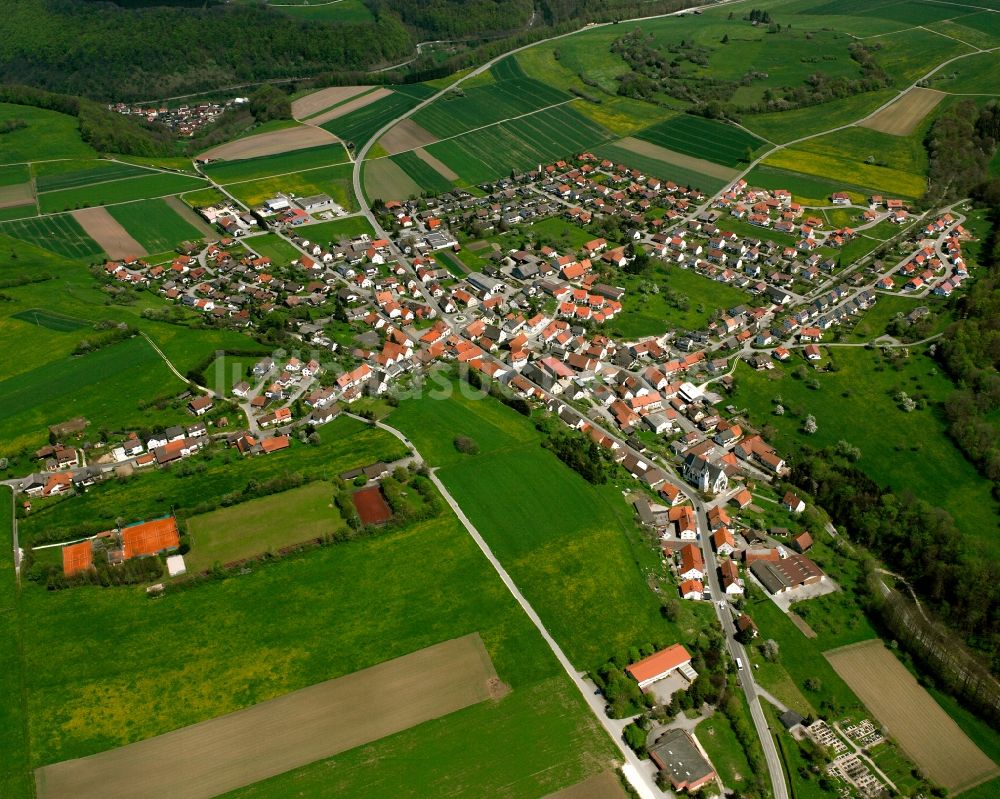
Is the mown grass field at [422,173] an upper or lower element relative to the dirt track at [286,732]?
upper

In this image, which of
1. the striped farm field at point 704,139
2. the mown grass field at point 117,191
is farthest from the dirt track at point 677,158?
the mown grass field at point 117,191

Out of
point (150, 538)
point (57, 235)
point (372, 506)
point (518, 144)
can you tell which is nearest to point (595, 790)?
point (372, 506)

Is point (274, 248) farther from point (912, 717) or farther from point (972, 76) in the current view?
point (972, 76)

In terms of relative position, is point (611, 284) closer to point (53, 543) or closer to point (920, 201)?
point (920, 201)

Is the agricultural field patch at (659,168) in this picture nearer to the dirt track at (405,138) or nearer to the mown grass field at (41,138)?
the dirt track at (405,138)

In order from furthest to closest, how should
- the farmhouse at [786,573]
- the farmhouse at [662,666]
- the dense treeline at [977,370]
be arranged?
the dense treeline at [977,370]
the farmhouse at [786,573]
the farmhouse at [662,666]

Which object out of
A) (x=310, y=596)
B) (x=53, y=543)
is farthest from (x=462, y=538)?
(x=53, y=543)

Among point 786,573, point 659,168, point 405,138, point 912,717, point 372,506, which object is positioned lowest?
point 912,717
